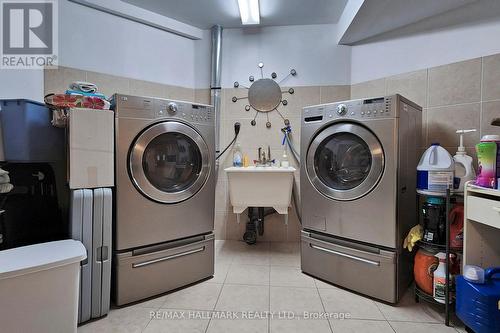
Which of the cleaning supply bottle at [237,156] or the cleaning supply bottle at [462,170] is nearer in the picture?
the cleaning supply bottle at [462,170]

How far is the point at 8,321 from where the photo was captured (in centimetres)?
97

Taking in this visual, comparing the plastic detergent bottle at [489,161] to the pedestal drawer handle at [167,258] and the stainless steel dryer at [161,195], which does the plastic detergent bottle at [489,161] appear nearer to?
the stainless steel dryer at [161,195]

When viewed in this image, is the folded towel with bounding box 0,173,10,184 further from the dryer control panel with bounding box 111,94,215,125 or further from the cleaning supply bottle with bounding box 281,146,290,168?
the cleaning supply bottle with bounding box 281,146,290,168

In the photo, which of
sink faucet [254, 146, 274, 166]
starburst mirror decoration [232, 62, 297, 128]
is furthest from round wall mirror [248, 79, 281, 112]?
sink faucet [254, 146, 274, 166]

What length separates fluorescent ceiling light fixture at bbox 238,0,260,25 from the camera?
6.68 ft

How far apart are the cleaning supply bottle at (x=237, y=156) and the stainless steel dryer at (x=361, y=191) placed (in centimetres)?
78

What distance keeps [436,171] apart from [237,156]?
A: 1.61m

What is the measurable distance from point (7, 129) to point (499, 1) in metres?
3.22

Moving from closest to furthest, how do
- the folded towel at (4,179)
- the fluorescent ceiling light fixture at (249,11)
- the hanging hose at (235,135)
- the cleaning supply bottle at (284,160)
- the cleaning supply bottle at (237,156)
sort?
1. the folded towel at (4,179)
2. the fluorescent ceiling light fixture at (249,11)
3. the cleaning supply bottle at (284,160)
4. the cleaning supply bottle at (237,156)
5. the hanging hose at (235,135)

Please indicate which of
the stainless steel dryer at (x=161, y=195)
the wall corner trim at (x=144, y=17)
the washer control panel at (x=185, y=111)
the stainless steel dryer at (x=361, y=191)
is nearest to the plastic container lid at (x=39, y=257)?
the stainless steel dryer at (x=161, y=195)

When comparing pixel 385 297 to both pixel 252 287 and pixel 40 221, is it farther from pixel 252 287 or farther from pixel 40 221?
pixel 40 221

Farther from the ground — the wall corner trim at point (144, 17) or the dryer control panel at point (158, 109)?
the wall corner trim at point (144, 17)

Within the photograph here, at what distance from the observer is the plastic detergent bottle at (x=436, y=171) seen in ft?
4.44

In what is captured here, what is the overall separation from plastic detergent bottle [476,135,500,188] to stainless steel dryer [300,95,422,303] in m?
0.36
